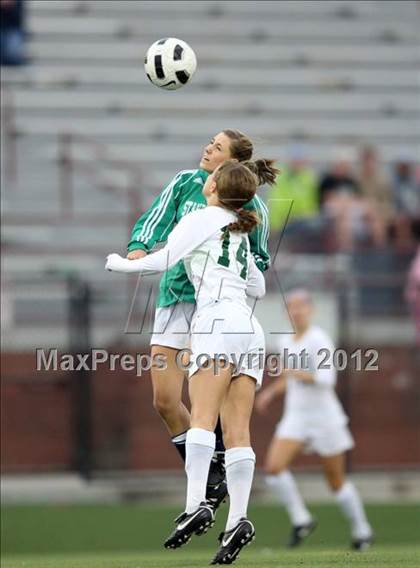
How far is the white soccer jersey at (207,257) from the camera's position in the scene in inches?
278

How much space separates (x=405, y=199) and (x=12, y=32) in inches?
200

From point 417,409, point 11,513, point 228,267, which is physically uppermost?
point 228,267

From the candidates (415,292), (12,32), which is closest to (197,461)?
(415,292)

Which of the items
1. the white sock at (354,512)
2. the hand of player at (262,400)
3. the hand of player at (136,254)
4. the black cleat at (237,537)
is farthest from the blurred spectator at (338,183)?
the black cleat at (237,537)

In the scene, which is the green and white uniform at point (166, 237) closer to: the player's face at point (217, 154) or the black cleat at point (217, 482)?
the player's face at point (217, 154)

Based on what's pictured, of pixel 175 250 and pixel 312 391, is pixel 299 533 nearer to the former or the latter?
pixel 312 391

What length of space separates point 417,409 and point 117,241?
3894 mm

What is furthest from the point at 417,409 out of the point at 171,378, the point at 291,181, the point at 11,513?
the point at 171,378

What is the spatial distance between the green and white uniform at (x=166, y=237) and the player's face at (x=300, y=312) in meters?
5.17

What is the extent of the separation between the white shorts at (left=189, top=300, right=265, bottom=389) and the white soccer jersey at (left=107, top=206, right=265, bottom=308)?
2.8 inches

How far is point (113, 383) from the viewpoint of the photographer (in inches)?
557

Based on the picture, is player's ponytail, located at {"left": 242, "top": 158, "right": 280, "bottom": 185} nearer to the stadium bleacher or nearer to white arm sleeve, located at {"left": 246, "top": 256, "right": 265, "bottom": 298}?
white arm sleeve, located at {"left": 246, "top": 256, "right": 265, "bottom": 298}

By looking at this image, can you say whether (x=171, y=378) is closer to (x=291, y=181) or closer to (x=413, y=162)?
(x=291, y=181)

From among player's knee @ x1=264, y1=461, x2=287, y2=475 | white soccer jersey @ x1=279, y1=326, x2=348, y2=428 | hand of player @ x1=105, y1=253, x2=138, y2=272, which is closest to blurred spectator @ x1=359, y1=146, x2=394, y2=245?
white soccer jersey @ x1=279, y1=326, x2=348, y2=428
